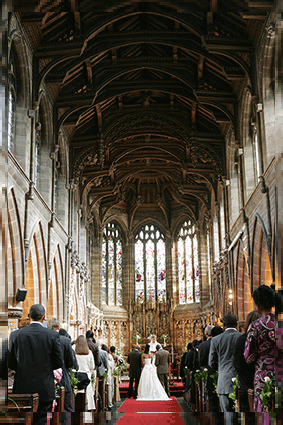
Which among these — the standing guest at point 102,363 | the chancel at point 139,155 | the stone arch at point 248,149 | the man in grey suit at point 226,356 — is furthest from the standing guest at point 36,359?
the stone arch at point 248,149

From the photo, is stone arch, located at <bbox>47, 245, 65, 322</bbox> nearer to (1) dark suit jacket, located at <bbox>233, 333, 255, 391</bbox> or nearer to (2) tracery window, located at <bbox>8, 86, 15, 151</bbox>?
(2) tracery window, located at <bbox>8, 86, 15, 151</bbox>

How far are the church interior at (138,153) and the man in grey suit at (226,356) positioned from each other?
3109 millimetres

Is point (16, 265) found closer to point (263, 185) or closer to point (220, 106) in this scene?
point (263, 185)

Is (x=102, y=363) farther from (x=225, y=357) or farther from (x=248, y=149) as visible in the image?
(x=248, y=149)

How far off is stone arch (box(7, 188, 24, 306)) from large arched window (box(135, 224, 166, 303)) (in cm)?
1870

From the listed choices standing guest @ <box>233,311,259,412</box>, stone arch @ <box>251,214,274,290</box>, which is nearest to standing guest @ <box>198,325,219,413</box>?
standing guest @ <box>233,311,259,412</box>

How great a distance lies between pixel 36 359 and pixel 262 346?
212 centimetres

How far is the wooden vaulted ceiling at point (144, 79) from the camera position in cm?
1298

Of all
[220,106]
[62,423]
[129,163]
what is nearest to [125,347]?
[129,163]

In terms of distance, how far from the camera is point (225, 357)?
596cm

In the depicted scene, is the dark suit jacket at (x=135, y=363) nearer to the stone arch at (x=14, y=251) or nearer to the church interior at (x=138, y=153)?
the church interior at (x=138, y=153)

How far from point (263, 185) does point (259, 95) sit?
2.64m

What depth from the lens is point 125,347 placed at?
92.1 feet

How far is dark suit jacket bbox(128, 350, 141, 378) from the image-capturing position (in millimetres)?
15211
